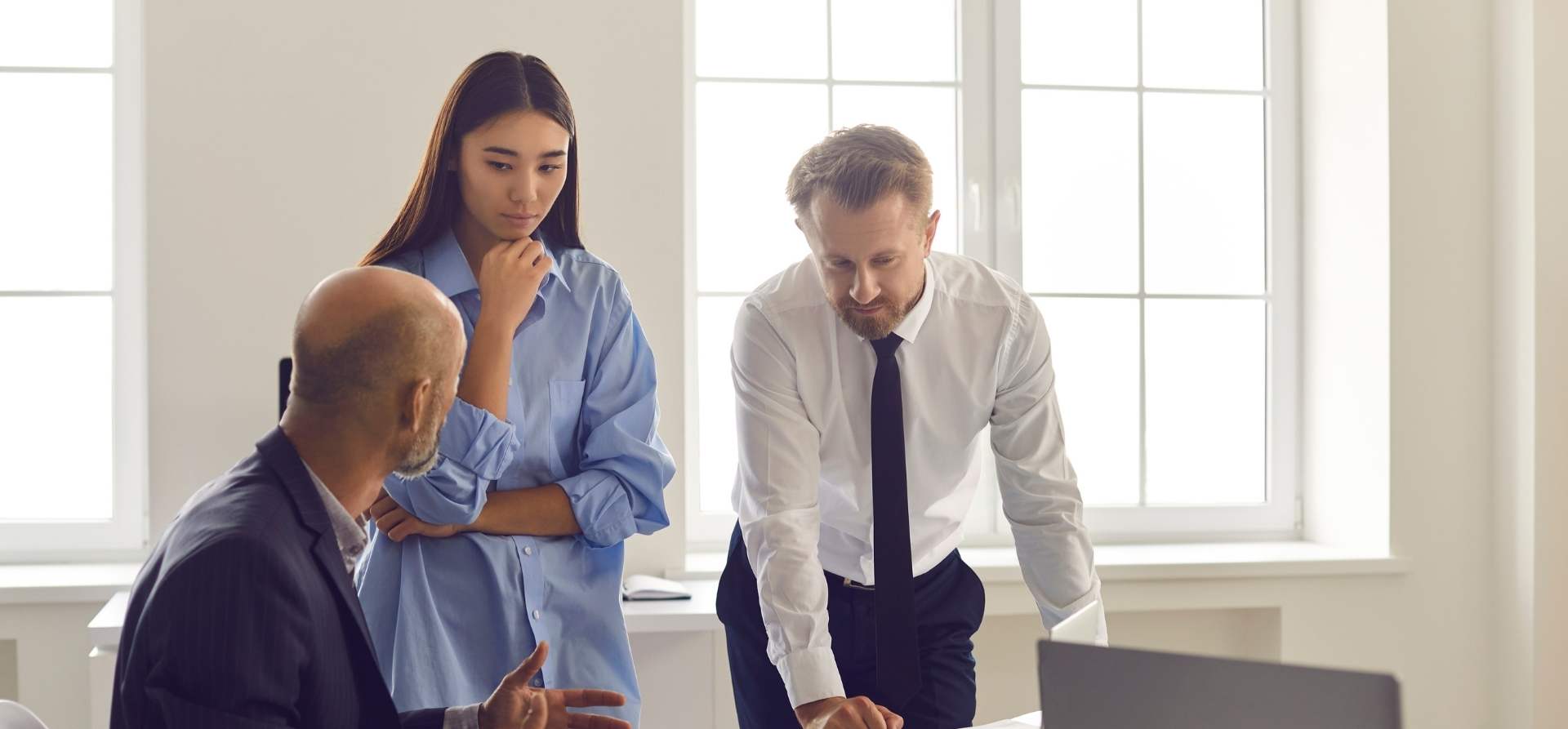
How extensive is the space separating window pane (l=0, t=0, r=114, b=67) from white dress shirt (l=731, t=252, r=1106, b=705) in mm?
2277

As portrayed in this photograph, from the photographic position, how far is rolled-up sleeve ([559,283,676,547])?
175 cm

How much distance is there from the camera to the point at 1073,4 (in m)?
3.63

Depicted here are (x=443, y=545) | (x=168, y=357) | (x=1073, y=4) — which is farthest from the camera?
(x=1073, y=4)

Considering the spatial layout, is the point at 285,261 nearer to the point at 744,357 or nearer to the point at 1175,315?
the point at 744,357

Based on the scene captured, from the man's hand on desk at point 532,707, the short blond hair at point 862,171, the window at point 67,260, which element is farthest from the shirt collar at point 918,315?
the window at point 67,260

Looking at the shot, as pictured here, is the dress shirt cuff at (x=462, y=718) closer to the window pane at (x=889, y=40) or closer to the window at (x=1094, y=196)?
the window at (x=1094, y=196)

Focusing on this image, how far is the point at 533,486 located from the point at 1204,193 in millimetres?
2626

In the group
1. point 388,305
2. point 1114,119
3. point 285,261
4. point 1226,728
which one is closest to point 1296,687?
point 1226,728

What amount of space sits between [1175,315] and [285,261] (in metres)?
2.50

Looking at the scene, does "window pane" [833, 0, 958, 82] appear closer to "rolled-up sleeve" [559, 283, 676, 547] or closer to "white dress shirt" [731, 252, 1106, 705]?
"white dress shirt" [731, 252, 1106, 705]

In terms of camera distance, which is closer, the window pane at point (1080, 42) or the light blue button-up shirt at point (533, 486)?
the light blue button-up shirt at point (533, 486)

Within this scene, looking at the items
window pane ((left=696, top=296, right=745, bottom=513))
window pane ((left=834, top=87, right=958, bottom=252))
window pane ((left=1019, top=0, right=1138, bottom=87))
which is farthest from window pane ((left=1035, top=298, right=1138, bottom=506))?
window pane ((left=696, top=296, right=745, bottom=513))

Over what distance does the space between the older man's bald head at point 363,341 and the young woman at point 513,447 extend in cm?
34

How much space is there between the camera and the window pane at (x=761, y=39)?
350 centimetres
